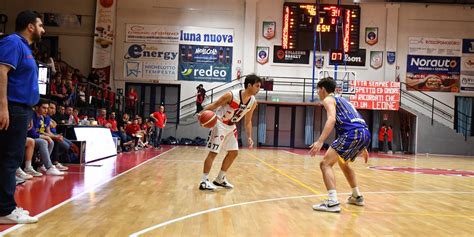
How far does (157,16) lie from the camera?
23969 millimetres

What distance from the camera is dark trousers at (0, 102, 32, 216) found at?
11.6ft

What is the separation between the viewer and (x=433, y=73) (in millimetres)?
24266

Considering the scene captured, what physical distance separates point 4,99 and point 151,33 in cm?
2118

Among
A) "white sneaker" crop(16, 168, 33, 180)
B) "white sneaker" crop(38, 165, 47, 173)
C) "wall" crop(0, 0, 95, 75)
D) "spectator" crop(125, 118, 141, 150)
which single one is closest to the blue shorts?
"white sneaker" crop(16, 168, 33, 180)

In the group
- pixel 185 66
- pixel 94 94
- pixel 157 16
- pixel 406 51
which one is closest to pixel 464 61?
pixel 406 51

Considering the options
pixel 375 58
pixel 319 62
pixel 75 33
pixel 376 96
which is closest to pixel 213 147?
pixel 376 96

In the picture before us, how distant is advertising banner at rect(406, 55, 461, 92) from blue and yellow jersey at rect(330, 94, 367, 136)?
67.0ft

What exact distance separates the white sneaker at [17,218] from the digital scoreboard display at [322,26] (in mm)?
18821

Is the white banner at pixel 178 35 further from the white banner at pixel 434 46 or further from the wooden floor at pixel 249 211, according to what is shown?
the wooden floor at pixel 249 211

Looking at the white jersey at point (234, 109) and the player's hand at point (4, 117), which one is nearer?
the player's hand at point (4, 117)

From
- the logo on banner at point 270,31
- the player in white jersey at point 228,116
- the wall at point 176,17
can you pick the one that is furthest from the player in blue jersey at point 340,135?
the logo on banner at point 270,31

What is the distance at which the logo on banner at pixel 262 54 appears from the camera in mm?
24172

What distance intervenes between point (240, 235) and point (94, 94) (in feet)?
49.8

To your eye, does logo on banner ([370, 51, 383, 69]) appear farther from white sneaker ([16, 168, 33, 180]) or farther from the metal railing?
white sneaker ([16, 168, 33, 180])
